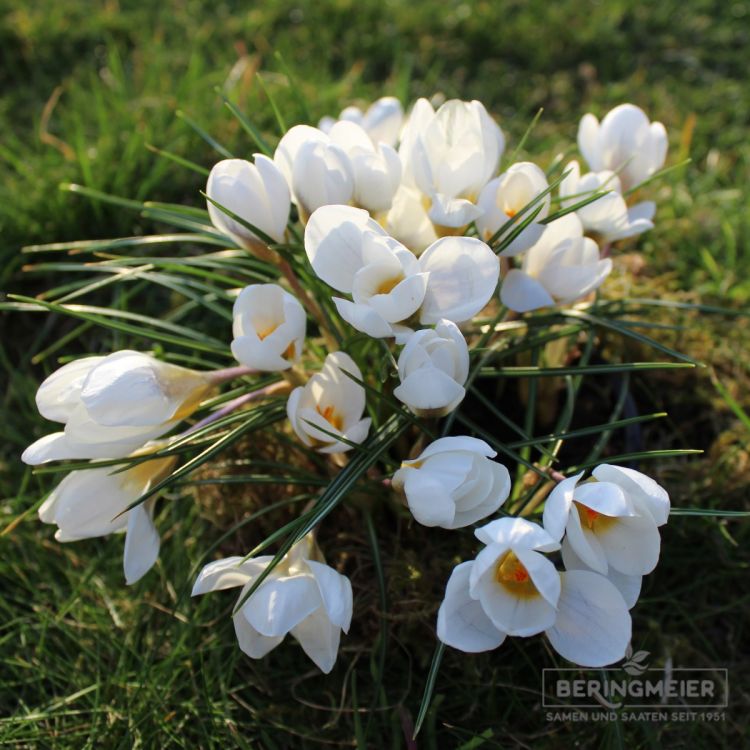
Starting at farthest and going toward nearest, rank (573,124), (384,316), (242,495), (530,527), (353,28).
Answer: (353,28) → (573,124) → (242,495) → (384,316) → (530,527)

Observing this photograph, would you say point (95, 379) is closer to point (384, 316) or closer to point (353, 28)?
point (384, 316)

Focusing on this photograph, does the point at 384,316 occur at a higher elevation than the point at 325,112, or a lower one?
higher

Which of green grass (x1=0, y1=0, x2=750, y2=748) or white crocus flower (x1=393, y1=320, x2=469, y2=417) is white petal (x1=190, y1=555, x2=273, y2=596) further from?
white crocus flower (x1=393, y1=320, x2=469, y2=417)

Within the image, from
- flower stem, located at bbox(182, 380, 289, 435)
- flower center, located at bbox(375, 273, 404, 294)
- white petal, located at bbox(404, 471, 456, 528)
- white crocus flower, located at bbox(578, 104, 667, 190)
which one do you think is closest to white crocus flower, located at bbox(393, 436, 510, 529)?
white petal, located at bbox(404, 471, 456, 528)

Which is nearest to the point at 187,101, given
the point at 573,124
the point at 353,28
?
the point at 353,28

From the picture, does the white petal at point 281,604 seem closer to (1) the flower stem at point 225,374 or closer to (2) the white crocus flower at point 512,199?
(1) the flower stem at point 225,374

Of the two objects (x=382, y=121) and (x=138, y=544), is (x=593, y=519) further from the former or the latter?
(x=382, y=121)
